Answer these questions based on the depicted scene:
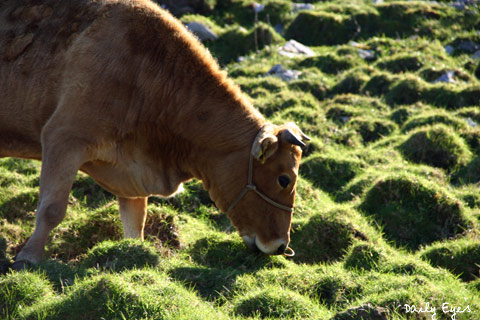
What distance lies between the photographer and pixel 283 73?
1323cm

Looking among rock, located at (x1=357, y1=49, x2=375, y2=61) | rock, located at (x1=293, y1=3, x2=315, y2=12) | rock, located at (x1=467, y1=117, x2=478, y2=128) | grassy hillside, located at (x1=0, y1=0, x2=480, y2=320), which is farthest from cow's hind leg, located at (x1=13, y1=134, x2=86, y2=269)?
rock, located at (x1=293, y1=3, x2=315, y2=12)

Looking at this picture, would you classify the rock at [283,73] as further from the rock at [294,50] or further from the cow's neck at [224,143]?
the cow's neck at [224,143]

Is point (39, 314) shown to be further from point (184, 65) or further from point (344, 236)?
point (344, 236)

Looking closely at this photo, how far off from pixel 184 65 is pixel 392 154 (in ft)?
14.6

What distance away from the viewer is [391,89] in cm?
1255

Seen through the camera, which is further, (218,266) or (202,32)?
(202,32)

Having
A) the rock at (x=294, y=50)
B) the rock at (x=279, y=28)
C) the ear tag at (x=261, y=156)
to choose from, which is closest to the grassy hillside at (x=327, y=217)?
the rock at (x=294, y=50)

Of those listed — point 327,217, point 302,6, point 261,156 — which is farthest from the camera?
point 302,6

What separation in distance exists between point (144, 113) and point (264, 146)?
1400mm

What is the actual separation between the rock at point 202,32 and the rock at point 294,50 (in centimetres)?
166

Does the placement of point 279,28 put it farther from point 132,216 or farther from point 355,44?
point 132,216

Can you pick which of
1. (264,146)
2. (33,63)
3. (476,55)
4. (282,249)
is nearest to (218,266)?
(282,249)

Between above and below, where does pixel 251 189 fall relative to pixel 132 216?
above

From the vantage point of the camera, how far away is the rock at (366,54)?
14.1 meters
